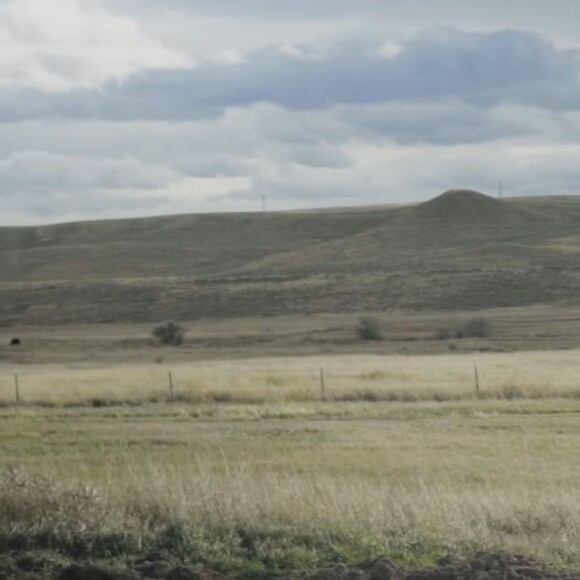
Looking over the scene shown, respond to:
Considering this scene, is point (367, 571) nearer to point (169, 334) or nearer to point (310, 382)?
point (310, 382)

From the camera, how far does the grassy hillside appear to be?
105 meters

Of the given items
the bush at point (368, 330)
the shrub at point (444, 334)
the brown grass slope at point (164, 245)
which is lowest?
the shrub at point (444, 334)

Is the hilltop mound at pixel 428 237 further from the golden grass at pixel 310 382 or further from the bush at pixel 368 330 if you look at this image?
the golden grass at pixel 310 382

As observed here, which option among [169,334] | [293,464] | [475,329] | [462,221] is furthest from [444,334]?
[462,221]

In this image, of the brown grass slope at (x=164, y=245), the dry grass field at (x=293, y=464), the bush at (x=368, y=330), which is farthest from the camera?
the brown grass slope at (x=164, y=245)

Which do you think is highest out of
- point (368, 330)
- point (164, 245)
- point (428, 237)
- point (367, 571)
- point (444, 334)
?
point (164, 245)

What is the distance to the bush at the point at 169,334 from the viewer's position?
7581cm

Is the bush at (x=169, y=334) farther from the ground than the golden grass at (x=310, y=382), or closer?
closer

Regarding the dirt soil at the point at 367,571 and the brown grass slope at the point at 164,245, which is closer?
the dirt soil at the point at 367,571

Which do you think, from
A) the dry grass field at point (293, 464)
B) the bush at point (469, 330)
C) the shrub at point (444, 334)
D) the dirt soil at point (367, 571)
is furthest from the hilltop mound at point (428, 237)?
the dirt soil at point (367, 571)

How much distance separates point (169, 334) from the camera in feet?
251

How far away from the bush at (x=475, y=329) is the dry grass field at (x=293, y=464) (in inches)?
929

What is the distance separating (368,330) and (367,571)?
64.7m

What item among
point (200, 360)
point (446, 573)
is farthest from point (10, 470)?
point (200, 360)
